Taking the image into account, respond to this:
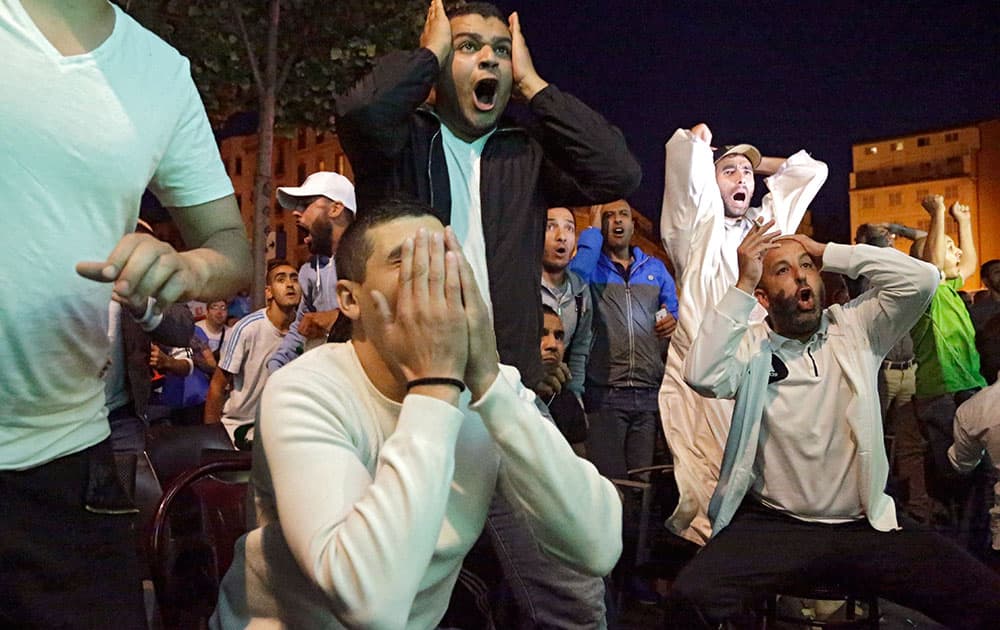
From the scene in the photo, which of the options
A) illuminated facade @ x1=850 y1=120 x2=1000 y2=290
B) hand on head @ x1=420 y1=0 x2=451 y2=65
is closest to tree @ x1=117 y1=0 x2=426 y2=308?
hand on head @ x1=420 y1=0 x2=451 y2=65

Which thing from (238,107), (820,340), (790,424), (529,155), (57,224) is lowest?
(790,424)

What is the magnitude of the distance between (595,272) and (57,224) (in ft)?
14.2

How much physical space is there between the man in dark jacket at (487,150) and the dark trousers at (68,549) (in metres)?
1.22

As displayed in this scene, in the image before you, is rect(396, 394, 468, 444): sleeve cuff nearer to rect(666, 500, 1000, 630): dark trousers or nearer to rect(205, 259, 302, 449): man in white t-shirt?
rect(666, 500, 1000, 630): dark trousers

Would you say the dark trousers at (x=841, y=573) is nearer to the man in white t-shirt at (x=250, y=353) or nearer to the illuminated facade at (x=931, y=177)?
the man in white t-shirt at (x=250, y=353)

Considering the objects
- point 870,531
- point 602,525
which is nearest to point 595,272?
point 870,531

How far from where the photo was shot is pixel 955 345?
6.05 meters

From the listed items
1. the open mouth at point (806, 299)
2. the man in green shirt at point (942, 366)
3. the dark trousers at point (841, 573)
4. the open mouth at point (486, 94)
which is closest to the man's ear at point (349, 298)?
the open mouth at point (486, 94)

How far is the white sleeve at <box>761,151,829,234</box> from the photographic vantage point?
196 inches

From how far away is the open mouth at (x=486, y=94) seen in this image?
2658 mm

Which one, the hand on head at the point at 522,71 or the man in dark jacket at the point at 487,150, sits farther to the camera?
the hand on head at the point at 522,71

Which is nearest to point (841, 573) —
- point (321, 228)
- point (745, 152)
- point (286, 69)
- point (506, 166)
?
point (506, 166)

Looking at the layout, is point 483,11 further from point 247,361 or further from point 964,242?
point 964,242

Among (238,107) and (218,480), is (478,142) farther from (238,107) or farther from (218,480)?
(238,107)
